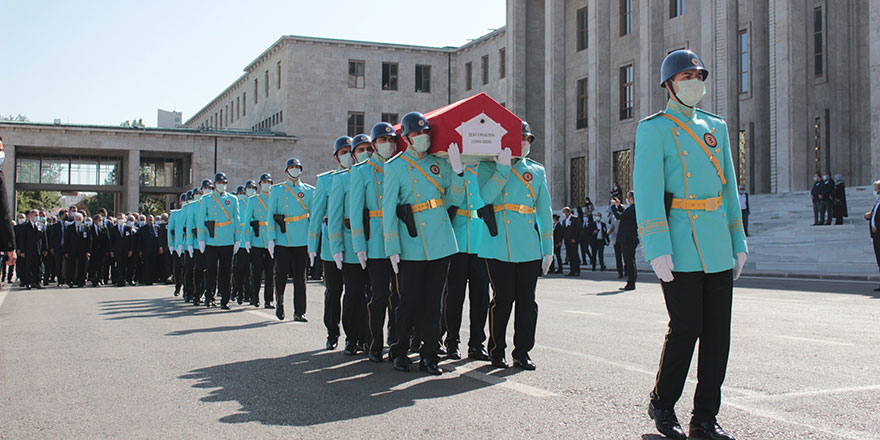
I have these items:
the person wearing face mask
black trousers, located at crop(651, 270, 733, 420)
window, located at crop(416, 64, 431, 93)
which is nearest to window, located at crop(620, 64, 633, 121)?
window, located at crop(416, 64, 431, 93)

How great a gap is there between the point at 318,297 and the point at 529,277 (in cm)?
946

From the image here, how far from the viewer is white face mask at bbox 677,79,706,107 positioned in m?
4.71

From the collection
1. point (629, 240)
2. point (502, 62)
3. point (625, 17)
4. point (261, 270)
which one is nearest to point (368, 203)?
point (261, 270)

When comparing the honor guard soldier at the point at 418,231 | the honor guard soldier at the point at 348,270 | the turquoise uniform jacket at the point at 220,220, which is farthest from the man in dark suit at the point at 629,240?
the honor guard soldier at the point at 418,231

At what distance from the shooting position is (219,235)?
13828 millimetres

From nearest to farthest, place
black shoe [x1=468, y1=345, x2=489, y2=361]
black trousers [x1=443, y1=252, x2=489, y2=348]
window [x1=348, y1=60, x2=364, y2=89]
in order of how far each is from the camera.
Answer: black shoe [x1=468, y1=345, x2=489, y2=361] → black trousers [x1=443, y1=252, x2=489, y2=348] → window [x1=348, y1=60, x2=364, y2=89]

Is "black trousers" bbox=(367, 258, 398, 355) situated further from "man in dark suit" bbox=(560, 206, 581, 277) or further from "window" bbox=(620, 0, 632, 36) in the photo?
"window" bbox=(620, 0, 632, 36)

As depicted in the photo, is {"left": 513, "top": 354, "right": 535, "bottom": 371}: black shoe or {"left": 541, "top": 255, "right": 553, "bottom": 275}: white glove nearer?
{"left": 513, "top": 354, "right": 535, "bottom": 371}: black shoe

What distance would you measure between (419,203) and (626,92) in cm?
3846

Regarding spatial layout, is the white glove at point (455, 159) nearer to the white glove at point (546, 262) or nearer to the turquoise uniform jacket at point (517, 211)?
the turquoise uniform jacket at point (517, 211)

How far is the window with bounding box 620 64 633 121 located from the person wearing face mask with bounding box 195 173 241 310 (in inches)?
1280

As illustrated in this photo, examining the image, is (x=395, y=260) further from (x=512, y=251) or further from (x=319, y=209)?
(x=319, y=209)

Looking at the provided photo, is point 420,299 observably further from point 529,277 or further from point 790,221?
point 790,221

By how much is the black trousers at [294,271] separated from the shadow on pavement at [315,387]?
3352 mm
